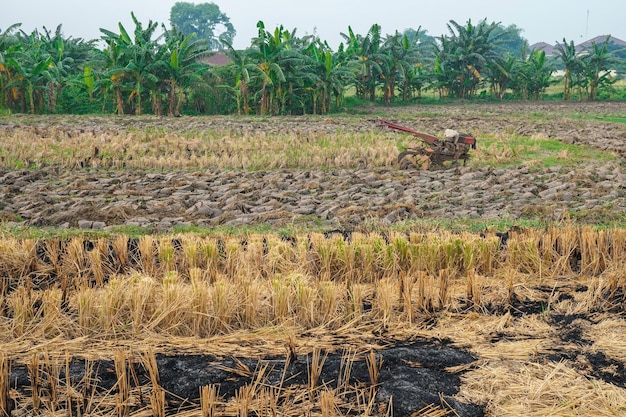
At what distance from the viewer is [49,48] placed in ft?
84.0

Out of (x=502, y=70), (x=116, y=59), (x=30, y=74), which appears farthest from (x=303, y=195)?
(x=502, y=70)

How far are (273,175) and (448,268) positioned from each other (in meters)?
5.06

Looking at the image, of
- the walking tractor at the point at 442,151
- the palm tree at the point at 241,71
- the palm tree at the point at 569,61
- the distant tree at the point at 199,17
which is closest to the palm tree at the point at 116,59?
the palm tree at the point at 241,71

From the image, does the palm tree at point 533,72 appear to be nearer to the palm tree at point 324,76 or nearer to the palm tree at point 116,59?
the palm tree at point 324,76

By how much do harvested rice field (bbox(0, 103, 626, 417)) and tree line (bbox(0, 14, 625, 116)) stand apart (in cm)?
1150

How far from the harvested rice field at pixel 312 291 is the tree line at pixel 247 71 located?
453 inches

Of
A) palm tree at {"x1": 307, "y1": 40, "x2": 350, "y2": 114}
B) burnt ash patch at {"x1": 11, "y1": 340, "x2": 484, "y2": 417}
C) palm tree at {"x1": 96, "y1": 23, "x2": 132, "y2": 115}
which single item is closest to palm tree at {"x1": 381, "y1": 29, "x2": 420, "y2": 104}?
palm tree at {"x1": 307, "y1": 40, "x2": 350, "y2": 114}

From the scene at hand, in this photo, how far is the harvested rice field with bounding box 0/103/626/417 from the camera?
9.84 feet

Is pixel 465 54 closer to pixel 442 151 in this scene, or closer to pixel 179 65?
pixel 179 65

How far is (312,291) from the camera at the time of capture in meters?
4.02

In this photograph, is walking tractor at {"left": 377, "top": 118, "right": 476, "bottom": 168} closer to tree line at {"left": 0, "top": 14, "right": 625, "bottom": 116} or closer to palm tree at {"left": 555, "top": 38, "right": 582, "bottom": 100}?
tree line at {"left": 0, "top": 14, "right": 625, "bottom": 116}

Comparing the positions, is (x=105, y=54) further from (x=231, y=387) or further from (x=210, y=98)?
(x=231, y=387)

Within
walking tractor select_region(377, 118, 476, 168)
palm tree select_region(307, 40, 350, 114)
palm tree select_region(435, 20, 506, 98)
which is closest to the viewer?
walking tractor select_region(377, 118, 476, 168)

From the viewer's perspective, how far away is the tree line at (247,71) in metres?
20.8
